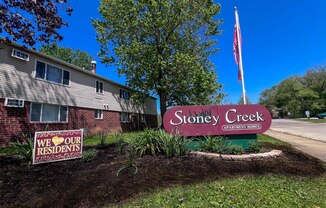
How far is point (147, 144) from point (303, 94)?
61.6m

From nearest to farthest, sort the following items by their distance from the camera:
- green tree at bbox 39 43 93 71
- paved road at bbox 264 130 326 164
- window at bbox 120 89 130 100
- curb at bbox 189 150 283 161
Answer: curb at bbox 189 150 283 161 < paved road at bbox 264 130 326 164 < window at bbox 120 89 130 100 < green tree at bbox 39 43 93 71

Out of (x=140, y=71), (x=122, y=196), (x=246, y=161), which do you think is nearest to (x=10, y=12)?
(x=122, y=196)

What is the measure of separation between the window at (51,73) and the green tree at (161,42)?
489 centimetres

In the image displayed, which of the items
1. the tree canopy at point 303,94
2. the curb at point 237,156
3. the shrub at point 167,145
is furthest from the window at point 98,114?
the tree canopy at point 303,94

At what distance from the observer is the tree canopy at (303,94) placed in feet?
170

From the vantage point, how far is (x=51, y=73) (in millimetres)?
11648

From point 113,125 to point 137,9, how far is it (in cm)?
1080

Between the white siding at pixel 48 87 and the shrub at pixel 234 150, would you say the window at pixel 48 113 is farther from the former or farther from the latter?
the shrub at pixel 234 150

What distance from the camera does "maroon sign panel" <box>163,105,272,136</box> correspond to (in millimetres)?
6129

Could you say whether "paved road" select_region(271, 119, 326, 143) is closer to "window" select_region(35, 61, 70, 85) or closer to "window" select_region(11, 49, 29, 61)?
"window" select_region(35, 61, 70, 85)

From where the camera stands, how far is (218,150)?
5.58 m

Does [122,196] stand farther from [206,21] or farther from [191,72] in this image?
[206,21]

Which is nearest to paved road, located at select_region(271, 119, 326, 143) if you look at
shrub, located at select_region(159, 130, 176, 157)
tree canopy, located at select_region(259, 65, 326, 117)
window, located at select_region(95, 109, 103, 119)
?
shrub, located at select_region(159, 130, 176, 157)

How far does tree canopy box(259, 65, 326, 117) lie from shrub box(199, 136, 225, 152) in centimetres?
5982
